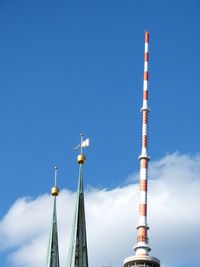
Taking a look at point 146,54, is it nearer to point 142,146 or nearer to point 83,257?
point 142,146

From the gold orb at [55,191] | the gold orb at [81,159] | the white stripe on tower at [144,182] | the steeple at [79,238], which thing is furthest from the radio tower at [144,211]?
the steeple at [79,238]

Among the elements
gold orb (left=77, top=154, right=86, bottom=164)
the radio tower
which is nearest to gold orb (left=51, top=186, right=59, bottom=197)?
gold orb (left=77, top=154, right=86, bottom=164)

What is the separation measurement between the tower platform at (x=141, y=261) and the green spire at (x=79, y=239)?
31631 mm

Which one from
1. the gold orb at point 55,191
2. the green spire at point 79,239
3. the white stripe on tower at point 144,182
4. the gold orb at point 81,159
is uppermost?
the white stripe on tower at point 144,182

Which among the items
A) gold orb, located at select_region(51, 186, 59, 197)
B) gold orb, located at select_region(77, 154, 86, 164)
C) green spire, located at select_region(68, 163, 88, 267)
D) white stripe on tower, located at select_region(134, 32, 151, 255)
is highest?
white stripe on tower, located at select_region(134, 32, 151, 255)

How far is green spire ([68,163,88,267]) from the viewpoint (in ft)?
207

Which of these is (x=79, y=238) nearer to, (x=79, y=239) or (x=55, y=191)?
(x=79, y=239)

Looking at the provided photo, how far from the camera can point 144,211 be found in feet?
311

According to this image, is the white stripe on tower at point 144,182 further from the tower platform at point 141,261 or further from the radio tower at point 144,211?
the tower platform at point 141,261

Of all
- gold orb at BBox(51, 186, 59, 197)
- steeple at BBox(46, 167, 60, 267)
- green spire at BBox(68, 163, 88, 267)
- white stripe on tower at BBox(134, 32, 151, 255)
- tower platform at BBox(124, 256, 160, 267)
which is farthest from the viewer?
tower platform at BBox(124, 256, 160, 267)

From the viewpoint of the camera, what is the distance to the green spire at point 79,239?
6297 centimetres

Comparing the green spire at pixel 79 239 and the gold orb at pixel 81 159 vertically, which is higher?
the gold orb at pixel 81 159

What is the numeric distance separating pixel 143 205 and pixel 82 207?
99.1ft

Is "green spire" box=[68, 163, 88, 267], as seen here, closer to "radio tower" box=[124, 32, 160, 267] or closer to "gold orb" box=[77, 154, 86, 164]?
"gold orb" box=[77, 154, 86, 164]
